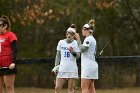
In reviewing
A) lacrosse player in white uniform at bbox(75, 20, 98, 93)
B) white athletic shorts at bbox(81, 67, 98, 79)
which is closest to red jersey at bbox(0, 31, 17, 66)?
lacrosse player in white uniform at bbox(75, 20, 98, 93)

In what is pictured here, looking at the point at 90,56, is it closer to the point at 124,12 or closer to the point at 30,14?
the point at 30,14

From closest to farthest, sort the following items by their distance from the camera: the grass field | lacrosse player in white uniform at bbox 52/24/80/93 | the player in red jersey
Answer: the player in red jersey → lacrosse player in white uniform at bbox 52/24/80/93 → the grass field

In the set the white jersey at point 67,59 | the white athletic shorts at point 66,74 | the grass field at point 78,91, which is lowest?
the grass field at point 78,91

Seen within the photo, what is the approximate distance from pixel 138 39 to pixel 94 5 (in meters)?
2.37

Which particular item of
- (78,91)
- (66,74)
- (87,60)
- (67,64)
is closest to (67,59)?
(67,64)

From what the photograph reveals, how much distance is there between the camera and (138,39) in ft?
64.8

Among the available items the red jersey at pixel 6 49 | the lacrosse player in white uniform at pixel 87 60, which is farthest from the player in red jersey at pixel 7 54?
the lacrosse player in white uniform at pixel 87 60

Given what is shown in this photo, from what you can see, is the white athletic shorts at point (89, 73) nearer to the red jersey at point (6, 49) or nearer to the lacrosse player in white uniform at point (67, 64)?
the lacrosse player in white uniform at point (67, 64)

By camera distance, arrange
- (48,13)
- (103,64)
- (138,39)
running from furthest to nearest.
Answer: (138,39), (48,13), (103,64)

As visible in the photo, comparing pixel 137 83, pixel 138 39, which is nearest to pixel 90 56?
pixel 137 83

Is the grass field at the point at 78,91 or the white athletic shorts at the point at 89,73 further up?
the white athletic shorts at the point at 89,73

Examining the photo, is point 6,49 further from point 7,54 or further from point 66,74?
point 66,74

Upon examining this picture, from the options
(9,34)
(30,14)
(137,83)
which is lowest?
(137,83)

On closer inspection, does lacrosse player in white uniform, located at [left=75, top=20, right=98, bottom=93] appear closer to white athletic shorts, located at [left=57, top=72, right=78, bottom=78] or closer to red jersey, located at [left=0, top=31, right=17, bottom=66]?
white athletic shorts, located at [left=57, top=72, right=78, bottom=78]
